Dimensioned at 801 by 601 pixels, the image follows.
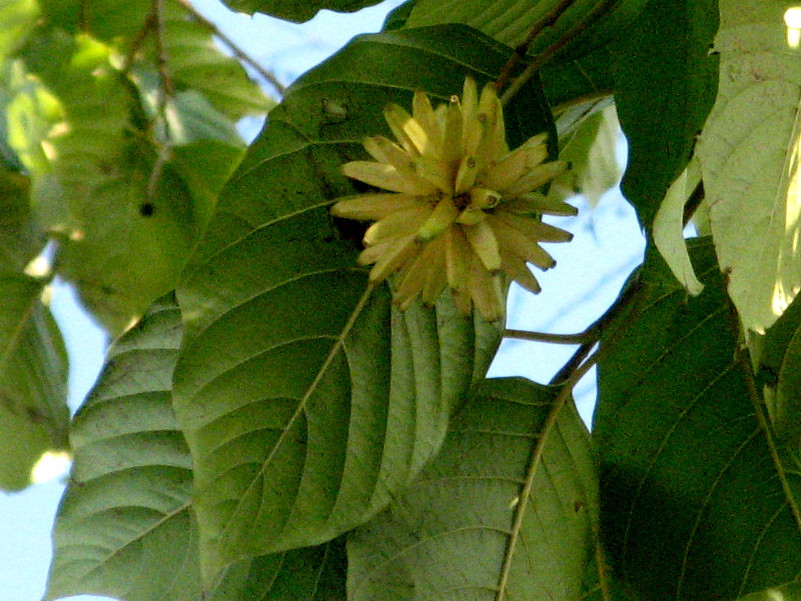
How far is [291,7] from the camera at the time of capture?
680mm

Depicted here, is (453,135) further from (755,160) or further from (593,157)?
(593,157)

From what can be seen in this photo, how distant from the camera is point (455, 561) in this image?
63cm

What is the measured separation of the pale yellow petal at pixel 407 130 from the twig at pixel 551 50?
3.7 inches

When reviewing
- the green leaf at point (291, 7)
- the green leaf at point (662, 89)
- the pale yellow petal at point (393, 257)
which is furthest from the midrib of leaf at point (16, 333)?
the green leaf at point (662, 89)

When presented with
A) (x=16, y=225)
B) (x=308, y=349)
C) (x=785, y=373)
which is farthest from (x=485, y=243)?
A: (x=16, y=225)

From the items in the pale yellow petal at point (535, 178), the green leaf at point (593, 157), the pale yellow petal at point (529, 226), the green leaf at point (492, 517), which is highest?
the green leaf at point (593, 157)

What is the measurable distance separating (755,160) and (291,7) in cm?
33

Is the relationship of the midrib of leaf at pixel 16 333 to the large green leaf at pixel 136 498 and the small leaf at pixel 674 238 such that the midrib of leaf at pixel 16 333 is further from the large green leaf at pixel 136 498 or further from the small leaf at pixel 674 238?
the small leaf at pixel 674 238

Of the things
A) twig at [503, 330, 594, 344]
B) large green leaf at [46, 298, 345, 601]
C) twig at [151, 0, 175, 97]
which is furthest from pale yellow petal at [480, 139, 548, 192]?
twig at [151, 0, 175, 97]

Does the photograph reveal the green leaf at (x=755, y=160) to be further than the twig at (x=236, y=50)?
No

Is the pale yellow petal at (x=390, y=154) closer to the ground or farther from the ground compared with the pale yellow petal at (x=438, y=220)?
farther from the ground

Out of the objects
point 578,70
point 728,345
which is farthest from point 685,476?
point 578,70

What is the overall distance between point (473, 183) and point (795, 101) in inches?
7.2

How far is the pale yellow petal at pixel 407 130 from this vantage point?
537 millimetres
